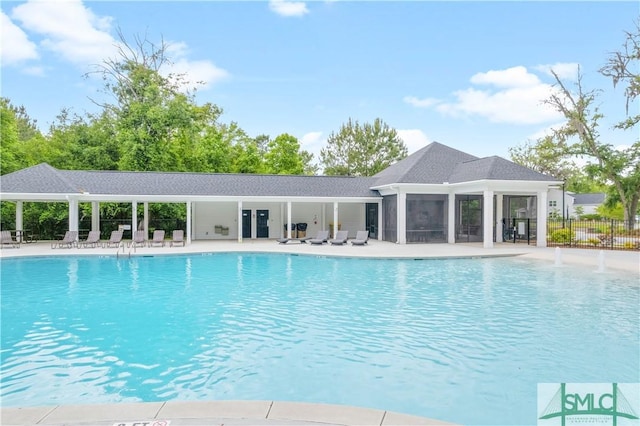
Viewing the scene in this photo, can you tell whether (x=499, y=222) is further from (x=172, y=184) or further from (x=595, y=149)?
(x=172, y=184)

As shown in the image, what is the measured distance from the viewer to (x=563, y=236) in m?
22.2

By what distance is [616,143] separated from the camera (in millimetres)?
31172

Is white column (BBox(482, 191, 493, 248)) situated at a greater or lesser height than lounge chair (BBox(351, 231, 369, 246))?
greater

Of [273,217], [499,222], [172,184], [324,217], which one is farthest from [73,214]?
[499,222]

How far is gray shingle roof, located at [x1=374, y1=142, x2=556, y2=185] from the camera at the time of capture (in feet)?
66.9

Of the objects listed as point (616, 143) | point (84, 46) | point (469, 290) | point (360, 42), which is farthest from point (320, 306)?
point (84, 46)

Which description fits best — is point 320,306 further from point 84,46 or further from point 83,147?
point 84,46

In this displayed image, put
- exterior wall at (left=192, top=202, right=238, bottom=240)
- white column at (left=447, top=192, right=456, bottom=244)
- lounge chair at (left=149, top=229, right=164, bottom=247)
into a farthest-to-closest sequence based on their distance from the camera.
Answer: exterior wall at (left=192, top=202, right=238, bottom=240) → white column at (left=447, top=192, right=456, bottom=244) → lounge chair at (left=149, top=229, right=164, bottom=247)

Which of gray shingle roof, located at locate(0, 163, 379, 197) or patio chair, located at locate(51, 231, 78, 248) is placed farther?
gray shingle roof, located at locate(0, 163, 379, 197)

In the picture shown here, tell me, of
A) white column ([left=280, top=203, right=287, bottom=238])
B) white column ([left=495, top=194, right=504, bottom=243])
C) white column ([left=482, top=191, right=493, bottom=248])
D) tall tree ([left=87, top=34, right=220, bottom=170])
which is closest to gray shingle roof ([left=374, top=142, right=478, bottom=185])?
white column ([left=482, top=191, right=493, bottom=248])

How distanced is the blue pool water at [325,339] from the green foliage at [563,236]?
376 inches

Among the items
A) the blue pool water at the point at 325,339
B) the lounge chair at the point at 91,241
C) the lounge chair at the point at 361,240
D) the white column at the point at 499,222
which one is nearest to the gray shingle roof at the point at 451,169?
the white column at the point at 499,222

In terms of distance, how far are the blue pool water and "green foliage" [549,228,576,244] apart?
9.56 m

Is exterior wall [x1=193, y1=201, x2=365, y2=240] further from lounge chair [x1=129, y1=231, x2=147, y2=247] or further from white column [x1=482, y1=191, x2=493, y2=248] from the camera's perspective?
white column [x1=482, y1=191, x2=493, y2=248]
